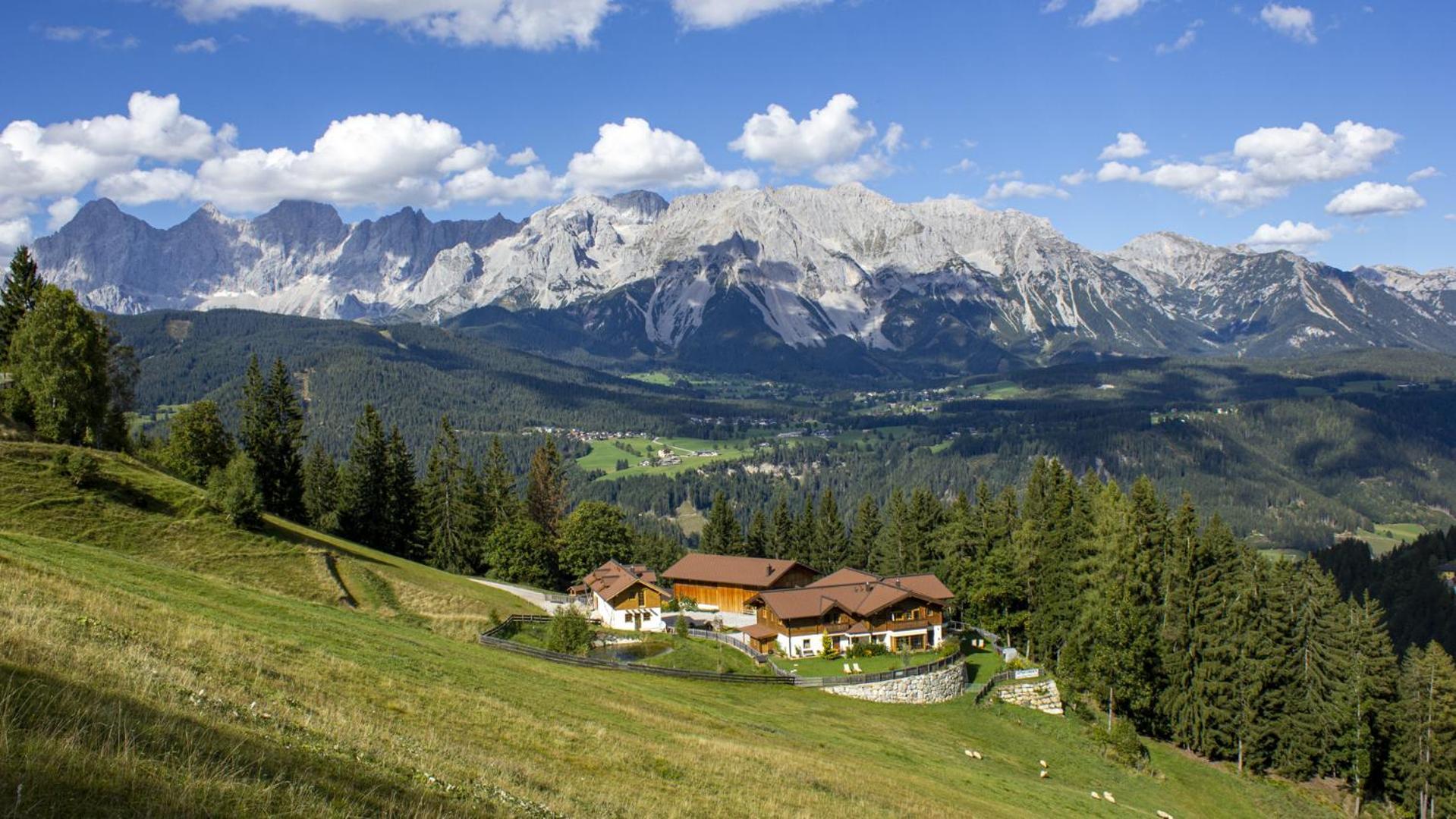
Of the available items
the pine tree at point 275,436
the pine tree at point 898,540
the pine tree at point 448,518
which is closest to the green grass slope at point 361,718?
the pine tree at point 275,436

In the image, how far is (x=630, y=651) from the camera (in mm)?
60625

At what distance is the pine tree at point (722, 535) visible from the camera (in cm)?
9462

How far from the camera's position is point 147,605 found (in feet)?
82.2

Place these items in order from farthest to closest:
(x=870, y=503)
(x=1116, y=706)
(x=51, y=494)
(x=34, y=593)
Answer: (x=870, y=503)
(x=1116, y=706)
(x=51, y=494)
(x=34, y=593)

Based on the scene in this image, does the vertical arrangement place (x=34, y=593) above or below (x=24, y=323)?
below

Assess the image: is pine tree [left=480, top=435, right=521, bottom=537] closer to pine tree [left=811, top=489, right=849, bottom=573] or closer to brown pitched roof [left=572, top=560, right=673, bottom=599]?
brown pitched roof [left=572, top=560, right=673, bottom=599]

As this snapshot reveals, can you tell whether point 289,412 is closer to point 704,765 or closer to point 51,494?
point 51,494

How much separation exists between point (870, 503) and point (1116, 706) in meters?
37.2

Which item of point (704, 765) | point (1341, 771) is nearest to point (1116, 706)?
point (1341, 771)

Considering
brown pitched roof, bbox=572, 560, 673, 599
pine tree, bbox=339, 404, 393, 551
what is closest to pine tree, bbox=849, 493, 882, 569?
brown pitched roof, bbox=572, 560, 673, 599

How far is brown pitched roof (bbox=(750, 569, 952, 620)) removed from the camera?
218 ft

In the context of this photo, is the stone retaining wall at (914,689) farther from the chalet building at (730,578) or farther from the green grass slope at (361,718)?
the chalet building at (730,578)

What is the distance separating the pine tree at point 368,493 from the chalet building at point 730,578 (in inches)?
1182

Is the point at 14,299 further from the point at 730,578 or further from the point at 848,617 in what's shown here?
the point at 848,617
